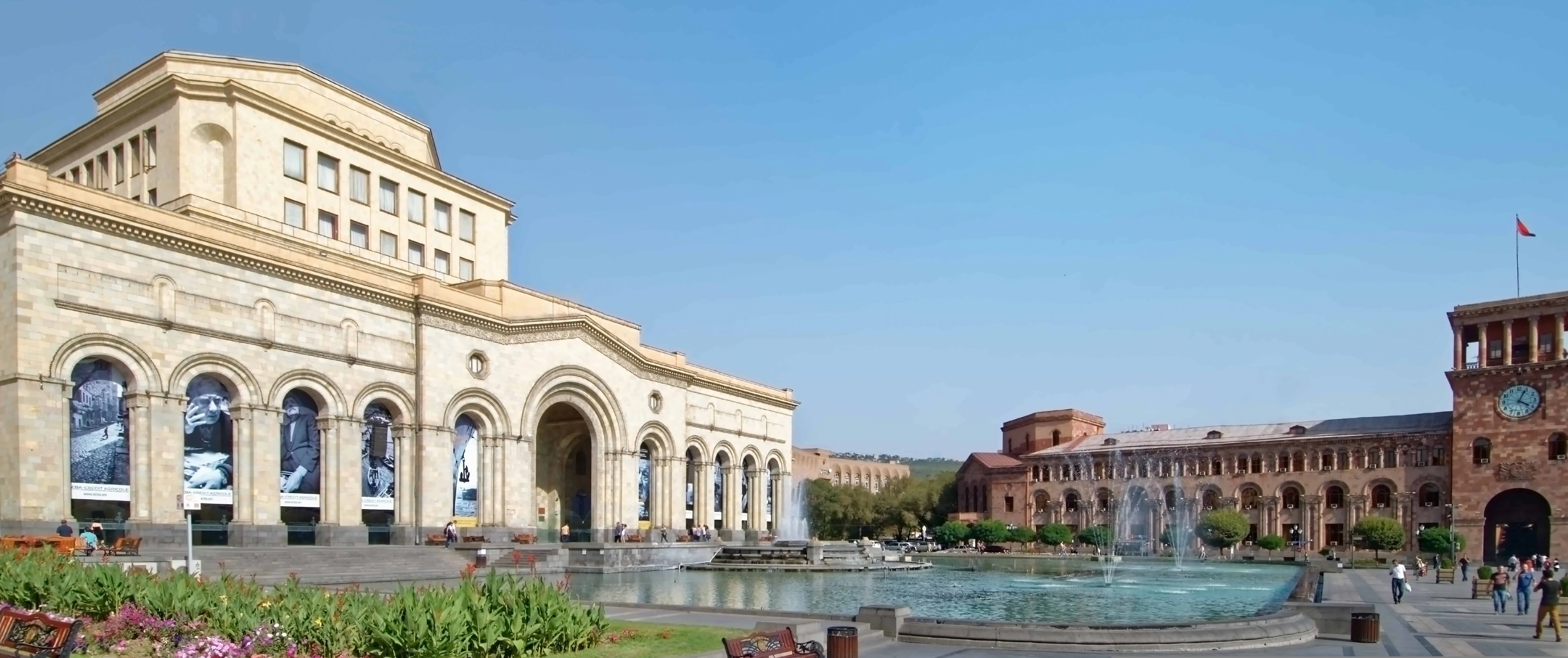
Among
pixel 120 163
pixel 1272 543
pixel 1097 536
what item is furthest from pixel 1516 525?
pixel 120 163

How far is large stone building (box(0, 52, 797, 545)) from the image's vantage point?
27750mm

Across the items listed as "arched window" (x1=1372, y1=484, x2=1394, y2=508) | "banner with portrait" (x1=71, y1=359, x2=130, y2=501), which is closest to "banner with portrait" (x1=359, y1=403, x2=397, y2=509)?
"banner with portrait" (x1=71, y1=359, x2=130, y2=501)

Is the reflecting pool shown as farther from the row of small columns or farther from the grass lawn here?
the row of small columns

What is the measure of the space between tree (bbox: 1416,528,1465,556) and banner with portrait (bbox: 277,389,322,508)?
52.5m

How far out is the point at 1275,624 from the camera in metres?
17.2

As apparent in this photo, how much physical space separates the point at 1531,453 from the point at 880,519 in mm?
43853

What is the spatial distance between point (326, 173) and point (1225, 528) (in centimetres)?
5303

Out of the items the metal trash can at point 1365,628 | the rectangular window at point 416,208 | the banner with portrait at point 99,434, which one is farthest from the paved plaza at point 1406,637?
the rectangular window at point 416,208

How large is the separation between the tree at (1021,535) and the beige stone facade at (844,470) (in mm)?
28388

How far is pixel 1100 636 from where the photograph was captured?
647 inches

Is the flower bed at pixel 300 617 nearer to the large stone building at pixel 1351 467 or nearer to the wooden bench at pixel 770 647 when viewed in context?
the wooden bench at pixel 770 647

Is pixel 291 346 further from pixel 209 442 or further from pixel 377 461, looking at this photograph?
pixel 377 461

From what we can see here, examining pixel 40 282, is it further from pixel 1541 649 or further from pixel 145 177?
pixel 1541 649

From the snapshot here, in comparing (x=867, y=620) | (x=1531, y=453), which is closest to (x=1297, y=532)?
(x=1531, y=453)
